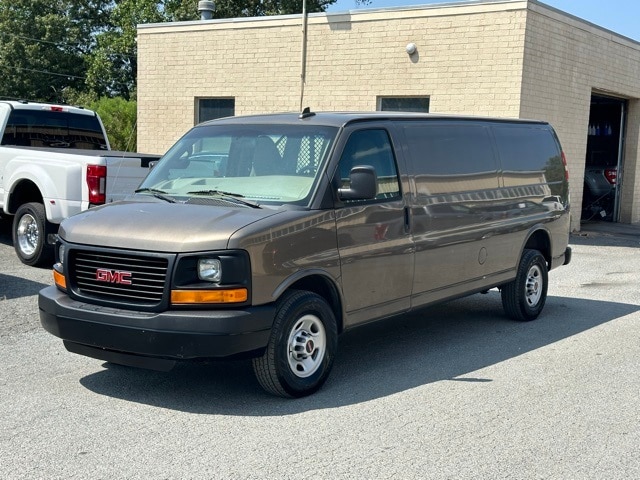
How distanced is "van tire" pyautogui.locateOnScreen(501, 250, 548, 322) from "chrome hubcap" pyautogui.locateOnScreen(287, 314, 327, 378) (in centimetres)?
343

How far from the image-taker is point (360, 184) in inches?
251

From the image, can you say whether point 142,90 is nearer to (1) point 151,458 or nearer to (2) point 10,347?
(2) point 10,347

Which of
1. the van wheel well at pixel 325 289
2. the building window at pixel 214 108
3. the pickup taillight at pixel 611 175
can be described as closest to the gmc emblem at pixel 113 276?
the van wheel well at pixel 325 289

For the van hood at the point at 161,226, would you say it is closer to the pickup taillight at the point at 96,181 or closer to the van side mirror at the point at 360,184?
the van side mirror at the point at 360,184

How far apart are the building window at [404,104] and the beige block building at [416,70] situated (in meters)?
0.02

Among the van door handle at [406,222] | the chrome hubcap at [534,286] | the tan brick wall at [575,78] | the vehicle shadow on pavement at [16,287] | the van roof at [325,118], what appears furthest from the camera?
the tan brick wall at [575,78]

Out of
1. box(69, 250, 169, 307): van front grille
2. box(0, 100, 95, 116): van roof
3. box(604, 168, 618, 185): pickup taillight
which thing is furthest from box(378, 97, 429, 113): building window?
box(69, 250, 169, 307): van front grille

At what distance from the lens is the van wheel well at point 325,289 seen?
20.6 ft

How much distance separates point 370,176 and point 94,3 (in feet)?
160

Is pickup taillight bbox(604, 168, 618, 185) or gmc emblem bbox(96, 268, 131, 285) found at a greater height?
pickup taillight bbox(604, 168, 618, 185)

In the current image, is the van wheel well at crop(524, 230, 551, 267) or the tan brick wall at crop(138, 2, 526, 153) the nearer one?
the van wheel well at crop(524, 230, 551, 267)

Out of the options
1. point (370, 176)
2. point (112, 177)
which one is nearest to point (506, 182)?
point (370, 176)

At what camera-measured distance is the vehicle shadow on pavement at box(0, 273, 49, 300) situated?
9.60 metres

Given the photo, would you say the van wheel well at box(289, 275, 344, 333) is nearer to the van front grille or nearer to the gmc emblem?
the van front grille
